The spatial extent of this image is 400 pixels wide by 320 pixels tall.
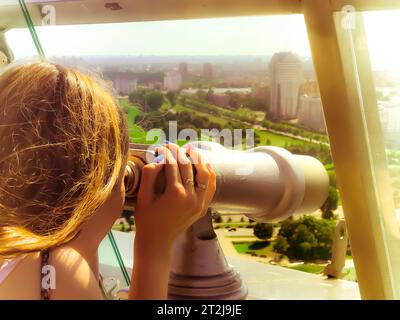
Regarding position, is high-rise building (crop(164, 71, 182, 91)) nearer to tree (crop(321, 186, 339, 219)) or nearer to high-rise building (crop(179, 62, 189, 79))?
high-rise building (crop(179, 62, 189, 79))

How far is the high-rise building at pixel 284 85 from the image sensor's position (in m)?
1.02

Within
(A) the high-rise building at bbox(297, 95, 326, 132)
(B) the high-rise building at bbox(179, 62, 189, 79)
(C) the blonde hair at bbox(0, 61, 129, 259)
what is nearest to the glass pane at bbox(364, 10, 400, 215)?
(A) the high-rise building at bbox(297, 95, 326, 132)

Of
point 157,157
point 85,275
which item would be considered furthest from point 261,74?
point 85,275

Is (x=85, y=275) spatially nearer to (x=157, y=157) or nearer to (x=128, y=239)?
(x=157, y=157)

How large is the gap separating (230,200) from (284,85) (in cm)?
35

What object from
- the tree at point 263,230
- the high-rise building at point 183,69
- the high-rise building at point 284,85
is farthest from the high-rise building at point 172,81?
the tree at point 263,230

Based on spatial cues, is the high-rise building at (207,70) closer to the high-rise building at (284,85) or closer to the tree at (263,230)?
the high-rise building at (284,85)

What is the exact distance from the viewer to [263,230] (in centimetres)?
104

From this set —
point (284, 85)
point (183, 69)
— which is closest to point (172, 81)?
point (183, 69)

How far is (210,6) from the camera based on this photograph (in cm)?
99

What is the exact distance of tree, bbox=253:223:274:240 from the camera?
3.38 ft

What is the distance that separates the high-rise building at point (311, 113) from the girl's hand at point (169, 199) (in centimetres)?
40

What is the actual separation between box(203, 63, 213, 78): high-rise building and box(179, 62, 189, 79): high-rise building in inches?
1.3

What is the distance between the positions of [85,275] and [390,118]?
696mm
